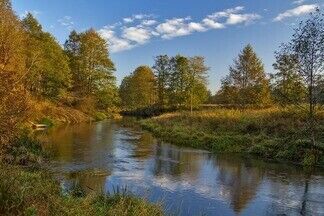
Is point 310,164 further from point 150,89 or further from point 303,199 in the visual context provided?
point 150,89

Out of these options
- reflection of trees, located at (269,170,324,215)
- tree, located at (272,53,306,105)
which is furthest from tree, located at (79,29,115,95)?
reflection of trees, located at (269,170,324,215)

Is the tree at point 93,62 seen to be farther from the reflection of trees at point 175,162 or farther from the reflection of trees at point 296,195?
the reflection of trees at point 296,195

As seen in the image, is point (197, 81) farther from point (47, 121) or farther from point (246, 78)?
point (47, 121)

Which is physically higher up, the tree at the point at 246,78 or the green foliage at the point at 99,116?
the tree at the point at 246,78

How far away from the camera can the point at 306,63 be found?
25.1 metres

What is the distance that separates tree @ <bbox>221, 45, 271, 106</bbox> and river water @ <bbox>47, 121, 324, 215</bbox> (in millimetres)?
24357

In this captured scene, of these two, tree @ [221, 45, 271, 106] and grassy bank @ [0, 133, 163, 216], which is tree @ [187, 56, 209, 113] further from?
grassy bank @ [0, 133, 163, 216]

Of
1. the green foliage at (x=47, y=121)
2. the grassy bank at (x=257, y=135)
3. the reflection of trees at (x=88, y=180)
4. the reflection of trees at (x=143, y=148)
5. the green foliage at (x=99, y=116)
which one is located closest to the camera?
the reflection of trees at (x=88, y=180)

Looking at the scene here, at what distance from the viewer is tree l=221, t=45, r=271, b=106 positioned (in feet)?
167

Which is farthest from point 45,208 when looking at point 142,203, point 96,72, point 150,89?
point 150,89

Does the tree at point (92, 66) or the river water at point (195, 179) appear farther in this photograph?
the tree at point (92, 66)

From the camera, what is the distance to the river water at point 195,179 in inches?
565

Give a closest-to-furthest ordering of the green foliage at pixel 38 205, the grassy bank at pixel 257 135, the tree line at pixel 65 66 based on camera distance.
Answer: the green foliage at pixel 38 205
the grassy bank at pixel 257 135
the tree line at pixel 65 66

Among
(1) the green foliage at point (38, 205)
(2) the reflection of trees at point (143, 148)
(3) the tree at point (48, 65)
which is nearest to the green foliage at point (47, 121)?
(3) the tree at point (48, 65)
